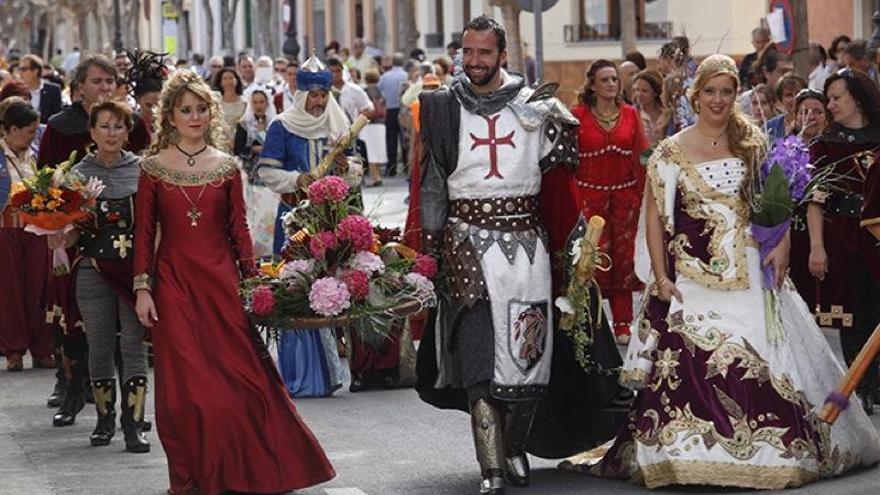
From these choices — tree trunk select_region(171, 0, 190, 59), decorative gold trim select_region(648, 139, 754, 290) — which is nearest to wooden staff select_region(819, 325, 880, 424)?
decorative gold trim select_region(648, 139, 754, 290)

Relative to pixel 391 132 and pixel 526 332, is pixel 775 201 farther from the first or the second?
pixel 391 132

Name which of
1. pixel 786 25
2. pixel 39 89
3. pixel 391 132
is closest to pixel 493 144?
pixel 786 25

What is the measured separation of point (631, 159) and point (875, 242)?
10.1ft

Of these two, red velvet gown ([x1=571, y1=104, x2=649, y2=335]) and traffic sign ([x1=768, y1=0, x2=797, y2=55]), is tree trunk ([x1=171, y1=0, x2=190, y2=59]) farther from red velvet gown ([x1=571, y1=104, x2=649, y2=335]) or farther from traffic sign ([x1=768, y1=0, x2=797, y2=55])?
red velvet gown ([x1=571, y1=104, x2=649, y2=335])

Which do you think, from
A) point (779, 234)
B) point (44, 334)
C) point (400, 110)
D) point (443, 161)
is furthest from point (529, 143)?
point (400, 110)

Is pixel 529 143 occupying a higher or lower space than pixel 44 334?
higher

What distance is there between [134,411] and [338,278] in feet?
6.52

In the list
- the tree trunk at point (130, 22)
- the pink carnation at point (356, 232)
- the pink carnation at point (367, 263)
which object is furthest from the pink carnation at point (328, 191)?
the tree trunk at point (130, 22)

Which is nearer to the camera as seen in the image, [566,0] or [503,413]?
[503,413]

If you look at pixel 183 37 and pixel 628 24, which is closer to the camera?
pixel 628 24

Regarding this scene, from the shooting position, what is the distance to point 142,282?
30.2 feet

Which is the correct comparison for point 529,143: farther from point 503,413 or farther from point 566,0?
point 566,0

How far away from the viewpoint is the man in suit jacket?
2089 cm

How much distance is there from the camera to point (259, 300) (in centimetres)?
888
